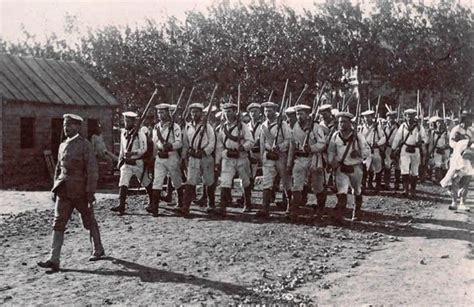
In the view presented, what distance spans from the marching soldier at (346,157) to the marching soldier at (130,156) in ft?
12.5

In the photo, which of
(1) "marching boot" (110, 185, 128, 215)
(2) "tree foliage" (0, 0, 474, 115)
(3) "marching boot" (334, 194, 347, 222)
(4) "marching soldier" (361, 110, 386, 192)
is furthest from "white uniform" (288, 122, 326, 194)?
(2) "tree foliage" (0, 0, 474, 115)

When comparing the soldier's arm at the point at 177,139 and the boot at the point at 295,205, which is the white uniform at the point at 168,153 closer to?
the soldier's arm at the point at 177,139

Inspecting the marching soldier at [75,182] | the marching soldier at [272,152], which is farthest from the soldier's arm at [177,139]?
the marching soldier at [75,182]

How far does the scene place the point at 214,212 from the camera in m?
12.5

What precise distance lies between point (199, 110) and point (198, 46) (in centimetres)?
1946

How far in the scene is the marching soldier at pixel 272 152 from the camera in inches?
467

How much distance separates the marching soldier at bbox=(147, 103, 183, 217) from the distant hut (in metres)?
8.28

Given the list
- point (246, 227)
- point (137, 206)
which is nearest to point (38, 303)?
point (246, 227)

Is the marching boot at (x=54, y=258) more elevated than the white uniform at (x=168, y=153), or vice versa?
the white uniform at (x=168, y=153)

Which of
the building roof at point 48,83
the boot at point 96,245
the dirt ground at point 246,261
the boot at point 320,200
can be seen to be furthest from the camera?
the building roof at point 48,83

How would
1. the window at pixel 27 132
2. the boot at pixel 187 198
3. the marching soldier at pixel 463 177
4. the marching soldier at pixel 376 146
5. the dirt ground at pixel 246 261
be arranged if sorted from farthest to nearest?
the window at pixel 27 132, the marching soldier at pixel 376 146, the marching soldier at pixel 463 177, the boot at pixel 187 198, the dirt ground at pixel 246 261

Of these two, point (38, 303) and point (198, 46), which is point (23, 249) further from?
point (198, 46)

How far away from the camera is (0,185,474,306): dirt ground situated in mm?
6820

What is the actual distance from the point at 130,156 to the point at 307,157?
139 inches
